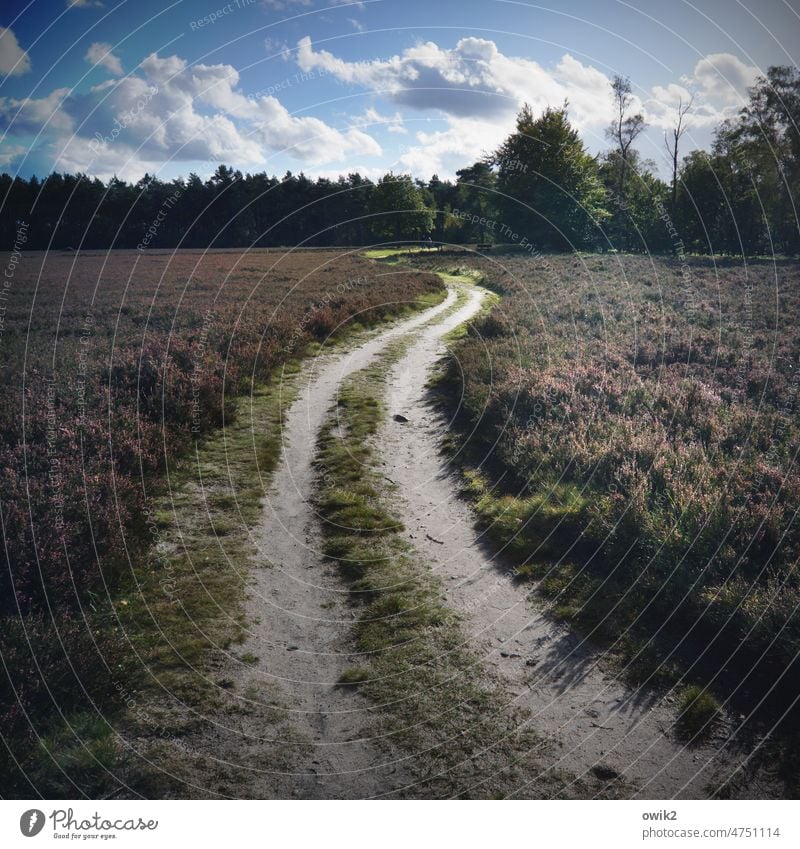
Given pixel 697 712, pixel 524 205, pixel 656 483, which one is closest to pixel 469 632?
pixel 697 712

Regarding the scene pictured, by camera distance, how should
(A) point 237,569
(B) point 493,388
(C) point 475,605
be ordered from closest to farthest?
(C) point 475,605, (A) point 237,569, (B) point 493,388

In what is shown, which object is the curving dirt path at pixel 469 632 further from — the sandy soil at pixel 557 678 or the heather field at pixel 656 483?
the heather field at pixel 656 483

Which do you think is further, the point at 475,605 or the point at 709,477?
the point at 709,477

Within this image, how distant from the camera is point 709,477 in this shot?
8.48m

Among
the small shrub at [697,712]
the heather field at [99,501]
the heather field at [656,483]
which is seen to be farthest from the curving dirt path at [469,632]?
the heather field at [99,501]

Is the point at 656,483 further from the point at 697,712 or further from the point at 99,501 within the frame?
the point at 99,501

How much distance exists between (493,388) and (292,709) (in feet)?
36.4

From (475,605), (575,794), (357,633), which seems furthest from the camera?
(475,605)

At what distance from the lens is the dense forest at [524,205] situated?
3066 centimetres

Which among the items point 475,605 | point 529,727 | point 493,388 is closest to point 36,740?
point 529,727

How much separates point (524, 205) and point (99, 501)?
40489mm

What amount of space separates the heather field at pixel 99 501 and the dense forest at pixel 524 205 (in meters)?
10.7

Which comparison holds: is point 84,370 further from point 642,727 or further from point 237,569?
point 642,727

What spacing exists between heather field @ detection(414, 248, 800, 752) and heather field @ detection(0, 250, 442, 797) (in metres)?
5.02
